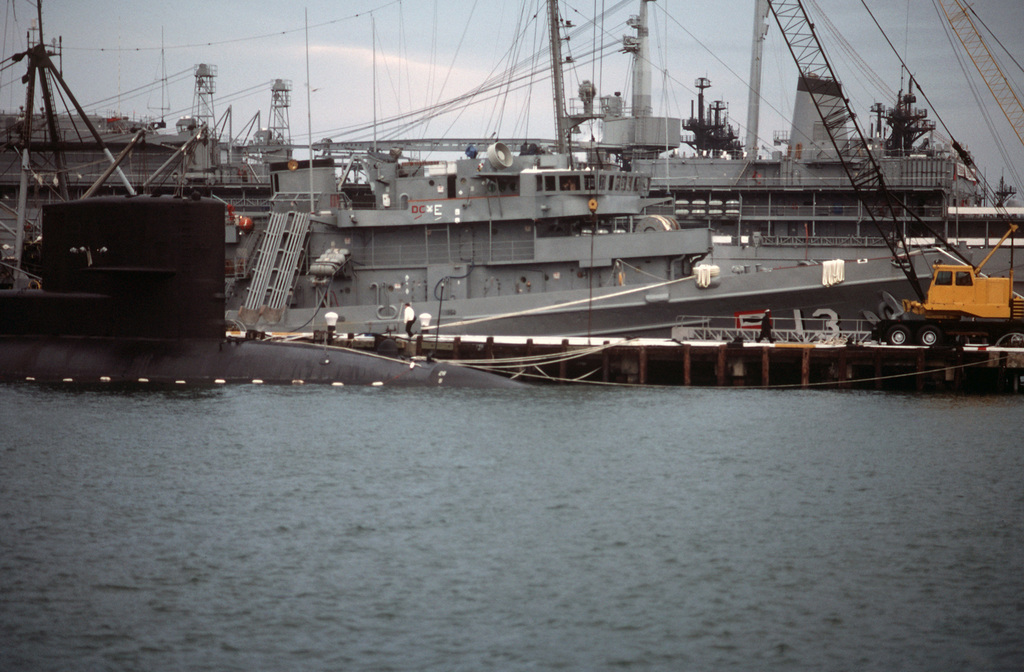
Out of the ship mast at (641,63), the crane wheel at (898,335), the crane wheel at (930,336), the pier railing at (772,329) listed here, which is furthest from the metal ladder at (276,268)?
the ship mast at (641,63)

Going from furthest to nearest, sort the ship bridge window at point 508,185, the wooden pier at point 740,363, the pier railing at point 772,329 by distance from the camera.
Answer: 1. the ship bridge window at point 508,185
2. the pier railing at point 772,329
3. the wooden pier at point 740,363

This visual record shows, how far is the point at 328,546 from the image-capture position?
16.8 meters

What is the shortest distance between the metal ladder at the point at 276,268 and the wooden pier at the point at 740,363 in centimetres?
711

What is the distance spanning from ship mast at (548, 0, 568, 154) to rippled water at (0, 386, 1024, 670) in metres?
15.0

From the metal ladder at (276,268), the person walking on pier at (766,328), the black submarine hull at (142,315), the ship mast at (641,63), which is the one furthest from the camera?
the ship mast at (641,63)

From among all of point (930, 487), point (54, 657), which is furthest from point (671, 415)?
point (54, 657)

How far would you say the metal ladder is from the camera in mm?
40906

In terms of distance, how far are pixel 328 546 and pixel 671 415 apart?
14712mm

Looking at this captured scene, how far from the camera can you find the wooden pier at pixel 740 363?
3394cm

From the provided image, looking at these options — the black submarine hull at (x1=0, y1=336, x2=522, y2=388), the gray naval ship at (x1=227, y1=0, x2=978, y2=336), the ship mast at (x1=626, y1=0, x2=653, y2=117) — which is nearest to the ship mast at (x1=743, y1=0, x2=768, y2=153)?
the ship mast at (x1=626, y1=0, x2=653, y2=117)

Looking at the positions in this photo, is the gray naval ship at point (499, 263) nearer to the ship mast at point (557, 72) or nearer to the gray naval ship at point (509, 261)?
the gray naval ship at point (509, 261)

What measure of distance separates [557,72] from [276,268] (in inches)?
510

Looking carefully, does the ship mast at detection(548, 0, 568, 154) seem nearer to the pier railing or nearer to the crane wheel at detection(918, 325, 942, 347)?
the pier railing

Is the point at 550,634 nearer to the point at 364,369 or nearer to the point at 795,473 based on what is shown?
the point at 795,473
